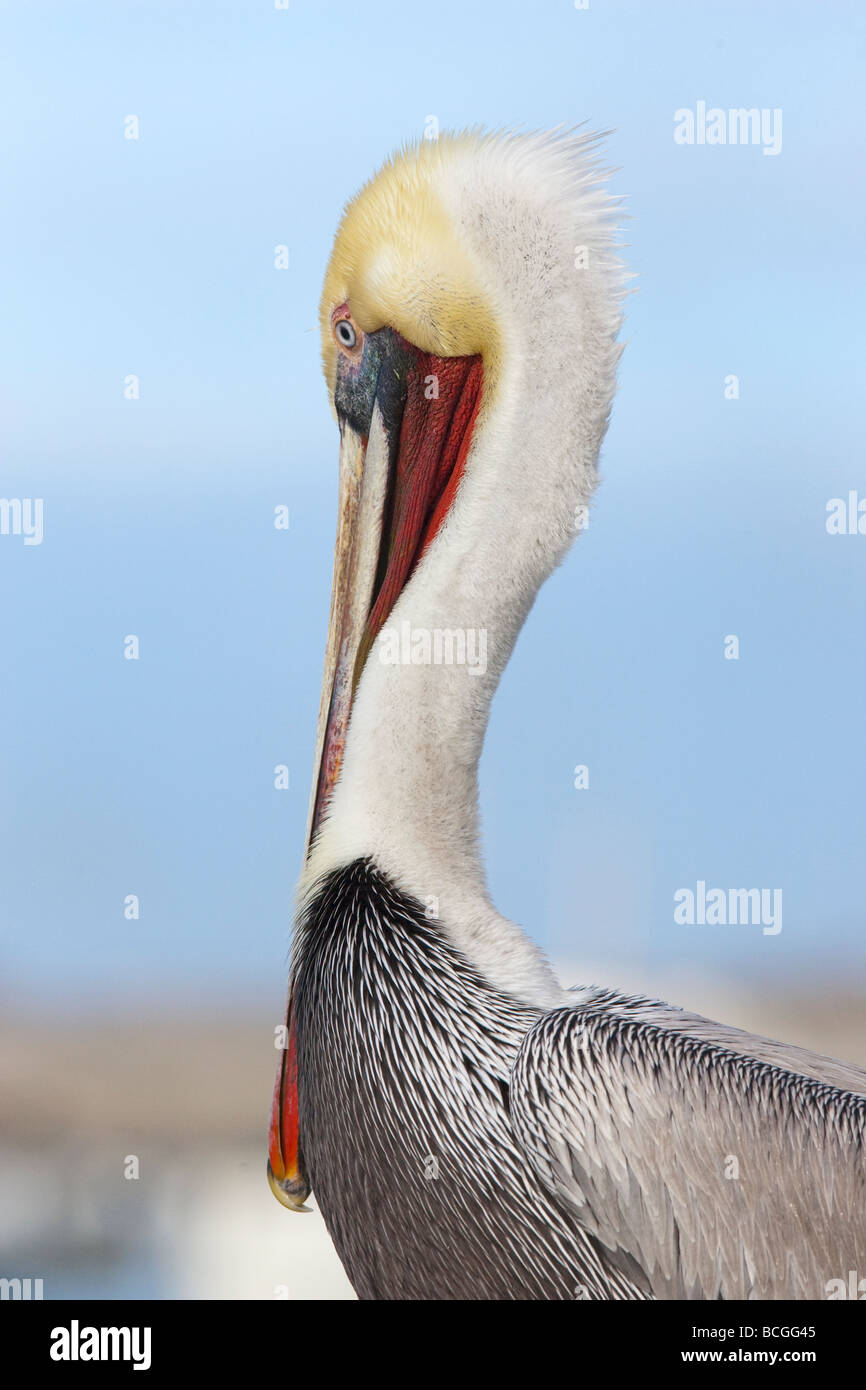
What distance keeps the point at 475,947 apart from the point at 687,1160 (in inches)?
19.0

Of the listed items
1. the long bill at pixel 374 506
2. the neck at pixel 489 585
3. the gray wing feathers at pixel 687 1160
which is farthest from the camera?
the long bill at pixel 374 506

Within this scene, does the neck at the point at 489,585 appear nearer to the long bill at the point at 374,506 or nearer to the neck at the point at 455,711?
the neck at the point at 455,711

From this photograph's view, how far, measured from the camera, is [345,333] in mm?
2381

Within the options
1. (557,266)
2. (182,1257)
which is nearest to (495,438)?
(557,266)

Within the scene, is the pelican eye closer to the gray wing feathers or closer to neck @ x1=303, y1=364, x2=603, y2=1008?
neck @ x1=303, y1=364, x2=603, y2=1008

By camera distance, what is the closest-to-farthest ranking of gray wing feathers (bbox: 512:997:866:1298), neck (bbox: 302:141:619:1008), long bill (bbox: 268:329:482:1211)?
1. gray wing feathers (bbox: 512:997:866:1298)
2. neck (bbox: 302:141:619:1008)
3. long bill (bbox: 268:329:482:1211)

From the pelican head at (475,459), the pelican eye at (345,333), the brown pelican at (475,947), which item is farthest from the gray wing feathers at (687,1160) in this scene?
the pelican eye at (345,333)

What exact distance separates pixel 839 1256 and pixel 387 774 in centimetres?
106

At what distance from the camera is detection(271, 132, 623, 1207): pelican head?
2156 mm

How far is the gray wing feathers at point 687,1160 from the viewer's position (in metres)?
1.92

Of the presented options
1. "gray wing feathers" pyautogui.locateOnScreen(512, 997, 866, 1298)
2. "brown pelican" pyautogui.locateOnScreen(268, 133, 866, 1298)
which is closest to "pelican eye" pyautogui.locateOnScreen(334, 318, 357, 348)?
"brown pelican" pyautogui.locateOnScreen(268, 133, 866, 1298)

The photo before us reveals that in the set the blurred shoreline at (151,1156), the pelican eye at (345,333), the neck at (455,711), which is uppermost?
the pelican eye at (345,333)

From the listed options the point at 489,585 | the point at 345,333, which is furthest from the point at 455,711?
the point at 345,333

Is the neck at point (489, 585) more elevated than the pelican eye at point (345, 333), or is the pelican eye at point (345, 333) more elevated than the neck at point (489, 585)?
the pelican eye at point (345, 333)
